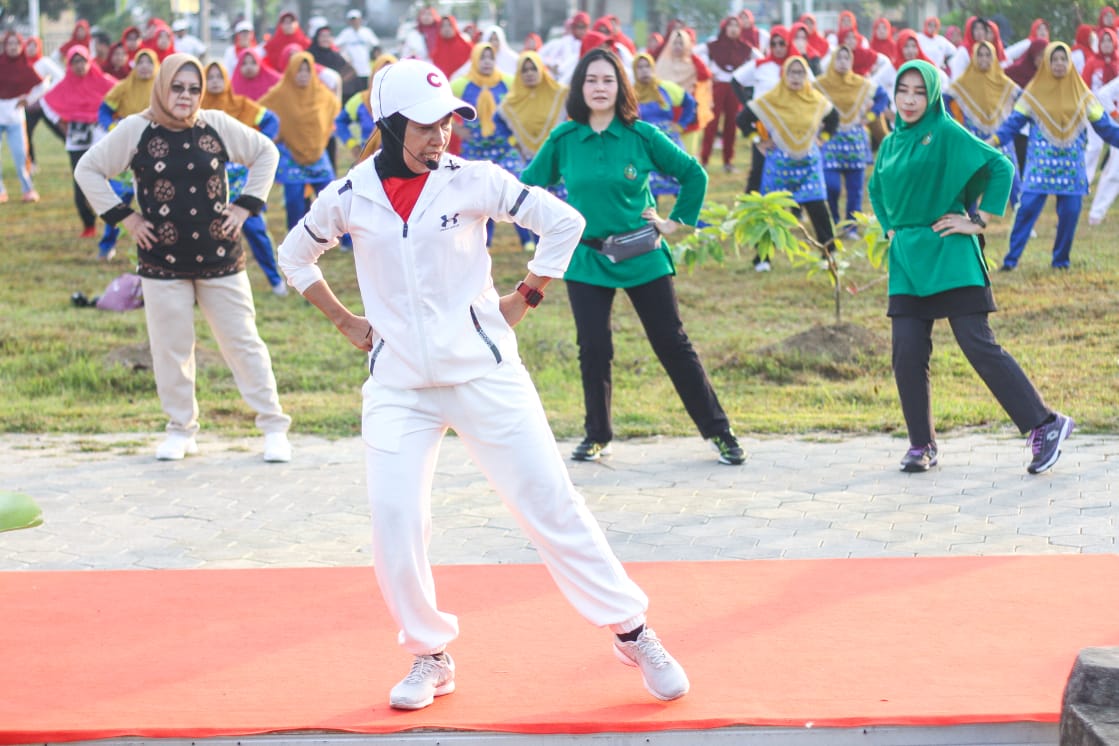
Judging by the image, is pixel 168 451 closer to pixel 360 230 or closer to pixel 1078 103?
pixel 360 230

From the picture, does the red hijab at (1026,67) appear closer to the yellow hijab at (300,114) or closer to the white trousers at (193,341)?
the yellow hijab at (300,114)

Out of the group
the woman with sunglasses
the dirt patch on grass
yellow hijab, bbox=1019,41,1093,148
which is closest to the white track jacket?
the woman with sunglasses

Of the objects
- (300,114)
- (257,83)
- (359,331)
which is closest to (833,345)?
(300,114)

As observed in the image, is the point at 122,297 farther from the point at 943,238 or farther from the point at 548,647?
the point at 548,647

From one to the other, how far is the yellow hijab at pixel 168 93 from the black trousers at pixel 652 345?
1.86 m

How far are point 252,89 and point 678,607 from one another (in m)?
10.6

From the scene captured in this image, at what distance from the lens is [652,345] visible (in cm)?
685

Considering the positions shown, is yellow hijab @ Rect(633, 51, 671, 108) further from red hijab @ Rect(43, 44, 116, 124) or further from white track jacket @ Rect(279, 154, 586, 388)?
white track jacket @ Rect(279, 154, 586, 388)

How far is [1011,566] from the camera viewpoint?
5098 mm

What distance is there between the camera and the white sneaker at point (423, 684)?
391 cm

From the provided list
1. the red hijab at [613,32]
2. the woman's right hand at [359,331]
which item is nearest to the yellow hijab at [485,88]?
the red hijab at [613,32]

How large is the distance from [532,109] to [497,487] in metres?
9.41

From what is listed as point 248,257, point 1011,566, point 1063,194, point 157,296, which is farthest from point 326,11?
point 1011,566

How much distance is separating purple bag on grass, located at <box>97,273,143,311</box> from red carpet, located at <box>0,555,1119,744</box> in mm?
6727
